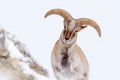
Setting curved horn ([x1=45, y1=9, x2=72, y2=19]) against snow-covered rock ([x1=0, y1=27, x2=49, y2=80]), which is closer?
snow-covered rock ([x1=0, y1=27, x2=49, y2=80])

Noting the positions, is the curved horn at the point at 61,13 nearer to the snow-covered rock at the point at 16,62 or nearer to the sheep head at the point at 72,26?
the sheep head at the point at 72,26

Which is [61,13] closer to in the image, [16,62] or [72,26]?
[72,26]

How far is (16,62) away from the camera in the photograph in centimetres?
1748

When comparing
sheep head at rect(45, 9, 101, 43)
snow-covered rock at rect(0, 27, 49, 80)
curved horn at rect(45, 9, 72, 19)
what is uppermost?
curved horn at rect(45, 9, 72, 19)

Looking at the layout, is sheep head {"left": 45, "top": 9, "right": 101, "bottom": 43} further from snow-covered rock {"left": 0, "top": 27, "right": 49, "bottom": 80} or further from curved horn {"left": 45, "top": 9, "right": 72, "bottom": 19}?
snow-covered rock {"left": 0, "top": 27, "right": 49, "bottom": 80}

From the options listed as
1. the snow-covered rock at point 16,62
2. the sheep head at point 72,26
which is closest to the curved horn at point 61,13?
the sheep head at point 72,26

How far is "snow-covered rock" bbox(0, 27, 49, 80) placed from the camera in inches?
676

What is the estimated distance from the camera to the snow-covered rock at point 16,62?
17.2 metres

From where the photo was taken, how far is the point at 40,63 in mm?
18453

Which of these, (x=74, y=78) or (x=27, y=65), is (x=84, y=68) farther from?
(x=27, y=65)

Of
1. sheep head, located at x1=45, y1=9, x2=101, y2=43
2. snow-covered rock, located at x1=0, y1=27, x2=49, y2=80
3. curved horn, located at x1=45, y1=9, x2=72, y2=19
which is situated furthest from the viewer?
curved horn, located at x1=45, y1=9, x2=72, y2=19

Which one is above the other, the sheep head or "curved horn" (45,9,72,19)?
"curved horn" (45,9,72,19)

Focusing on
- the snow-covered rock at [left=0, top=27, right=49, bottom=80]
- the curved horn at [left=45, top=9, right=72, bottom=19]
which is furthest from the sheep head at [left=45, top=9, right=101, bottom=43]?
the snow-covered rock at [left=0, top=27, right=49, bottom=80]

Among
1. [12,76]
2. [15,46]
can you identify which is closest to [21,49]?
[15,46]
